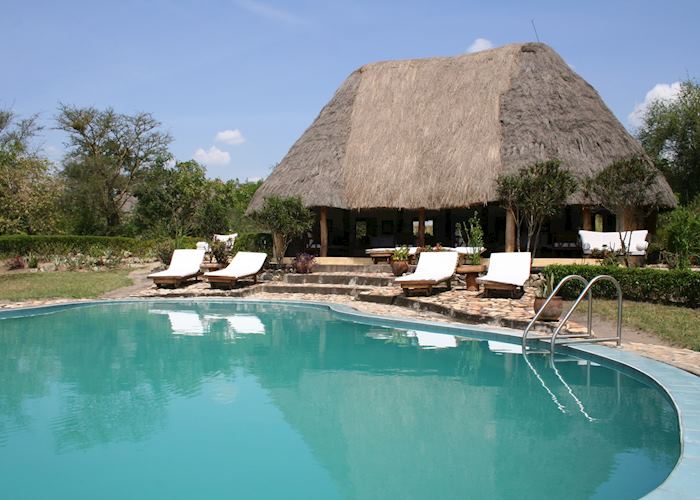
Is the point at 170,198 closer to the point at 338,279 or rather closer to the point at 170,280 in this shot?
the point at 170,280

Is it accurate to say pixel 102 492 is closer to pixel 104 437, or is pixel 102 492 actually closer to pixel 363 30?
pixel 104 437

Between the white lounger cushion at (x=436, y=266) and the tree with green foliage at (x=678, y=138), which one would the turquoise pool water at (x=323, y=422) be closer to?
the white lounger cushion at (x=436, y=266)

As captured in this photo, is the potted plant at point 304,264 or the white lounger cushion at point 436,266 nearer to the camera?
the white lounger cushion at point 436,266

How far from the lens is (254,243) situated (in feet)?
64.5

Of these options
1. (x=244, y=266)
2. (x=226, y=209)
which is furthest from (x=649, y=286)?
(x=226, y=209)

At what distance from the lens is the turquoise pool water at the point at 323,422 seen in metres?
3.42

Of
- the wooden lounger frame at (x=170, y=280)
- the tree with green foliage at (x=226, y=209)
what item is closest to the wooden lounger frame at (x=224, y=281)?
the wooden lounger frame at (x=170, y=280)

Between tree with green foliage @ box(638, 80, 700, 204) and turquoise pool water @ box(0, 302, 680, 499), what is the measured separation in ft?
72.8

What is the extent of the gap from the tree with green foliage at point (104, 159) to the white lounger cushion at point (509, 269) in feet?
73.8

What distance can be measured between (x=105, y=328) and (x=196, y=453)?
575 cm

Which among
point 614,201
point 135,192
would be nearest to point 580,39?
point 614,201

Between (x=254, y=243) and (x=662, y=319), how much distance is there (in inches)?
549

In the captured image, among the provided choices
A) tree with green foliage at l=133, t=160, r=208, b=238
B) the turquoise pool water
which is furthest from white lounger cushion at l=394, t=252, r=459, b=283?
tree with green foliage at l=133, t=160, r=208, b=238

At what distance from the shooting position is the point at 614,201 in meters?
12.1
